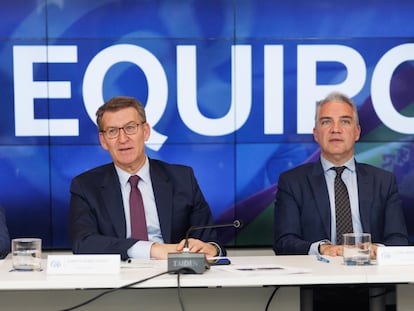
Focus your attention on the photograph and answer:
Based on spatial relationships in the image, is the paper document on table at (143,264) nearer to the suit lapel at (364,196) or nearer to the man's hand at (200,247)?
the man's hand at (200,247)

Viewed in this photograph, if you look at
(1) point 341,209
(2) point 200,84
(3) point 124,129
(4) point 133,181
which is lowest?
(1) point 341,209

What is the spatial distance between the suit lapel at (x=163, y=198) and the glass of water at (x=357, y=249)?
99 cm

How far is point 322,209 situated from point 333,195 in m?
0.11

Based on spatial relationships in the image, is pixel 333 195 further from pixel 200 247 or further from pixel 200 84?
pixel 200 84

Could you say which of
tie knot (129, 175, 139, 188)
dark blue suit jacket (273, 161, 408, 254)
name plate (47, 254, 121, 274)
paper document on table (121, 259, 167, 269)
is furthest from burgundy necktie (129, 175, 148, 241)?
name plate (47, 254, 121, 274)

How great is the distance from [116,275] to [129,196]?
95 centimetres

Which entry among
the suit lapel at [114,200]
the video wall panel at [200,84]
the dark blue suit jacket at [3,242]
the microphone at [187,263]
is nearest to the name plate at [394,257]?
the microphone at [187,263]

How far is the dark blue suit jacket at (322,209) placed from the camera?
→ 3875 millimetres

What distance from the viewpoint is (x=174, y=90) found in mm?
4859

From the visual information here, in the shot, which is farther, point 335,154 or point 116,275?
point 335,154

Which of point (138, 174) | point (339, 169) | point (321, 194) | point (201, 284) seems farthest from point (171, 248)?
point (339, 169)

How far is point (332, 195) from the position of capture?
3986 mm

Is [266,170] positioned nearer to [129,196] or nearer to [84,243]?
[129,196]

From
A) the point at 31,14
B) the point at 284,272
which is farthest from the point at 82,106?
the point at 284,272
